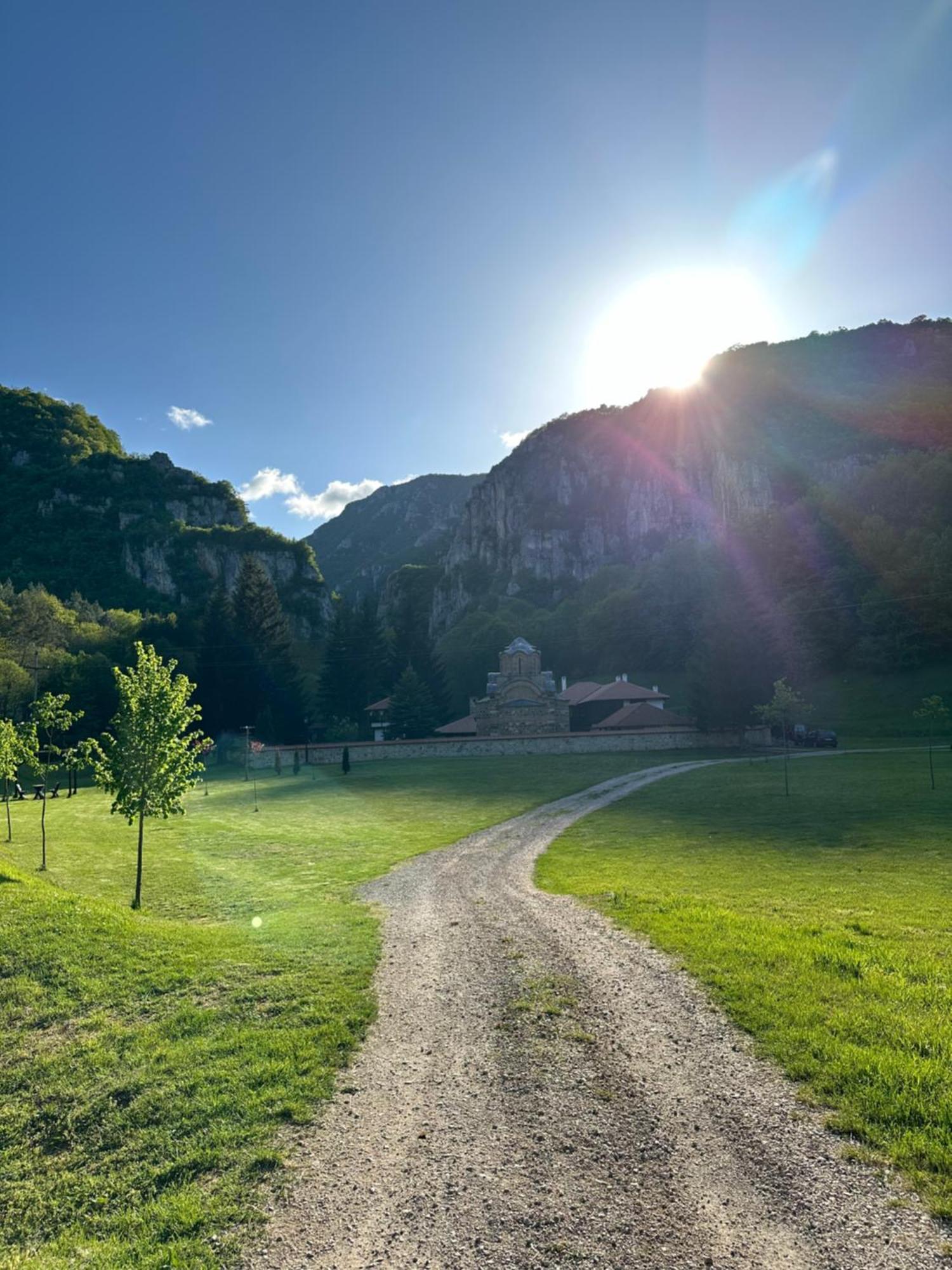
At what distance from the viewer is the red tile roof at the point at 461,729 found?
64.4 m

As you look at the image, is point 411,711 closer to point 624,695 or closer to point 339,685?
point 339,685

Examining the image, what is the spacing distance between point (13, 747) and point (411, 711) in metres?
44.4

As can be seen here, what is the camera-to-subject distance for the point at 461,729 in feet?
214

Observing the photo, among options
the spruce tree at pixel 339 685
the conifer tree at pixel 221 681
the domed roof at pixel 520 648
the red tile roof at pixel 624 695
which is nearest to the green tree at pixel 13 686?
the conifer tree at pixel 221 681

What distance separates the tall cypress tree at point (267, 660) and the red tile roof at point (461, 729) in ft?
56.3

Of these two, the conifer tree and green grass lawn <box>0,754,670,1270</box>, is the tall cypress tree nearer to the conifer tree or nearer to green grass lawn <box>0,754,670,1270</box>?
the conifer tree

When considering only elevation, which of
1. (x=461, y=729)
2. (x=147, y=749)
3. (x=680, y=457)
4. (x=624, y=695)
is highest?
(x=680, y=457)

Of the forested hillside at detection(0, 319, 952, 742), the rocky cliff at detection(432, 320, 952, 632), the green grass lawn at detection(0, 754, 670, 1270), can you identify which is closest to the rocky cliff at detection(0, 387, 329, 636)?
the forested hillside at detection(0, 319, 952, 742)

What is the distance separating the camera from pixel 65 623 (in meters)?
71.6

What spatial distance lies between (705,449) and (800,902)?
14747cm

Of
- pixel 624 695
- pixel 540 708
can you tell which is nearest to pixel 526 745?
pixel 540 708

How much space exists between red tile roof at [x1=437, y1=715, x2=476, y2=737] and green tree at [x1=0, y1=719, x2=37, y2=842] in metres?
43.0

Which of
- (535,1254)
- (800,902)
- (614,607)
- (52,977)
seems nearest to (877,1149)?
(535,1254)

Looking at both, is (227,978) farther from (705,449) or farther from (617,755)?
(705,449)
